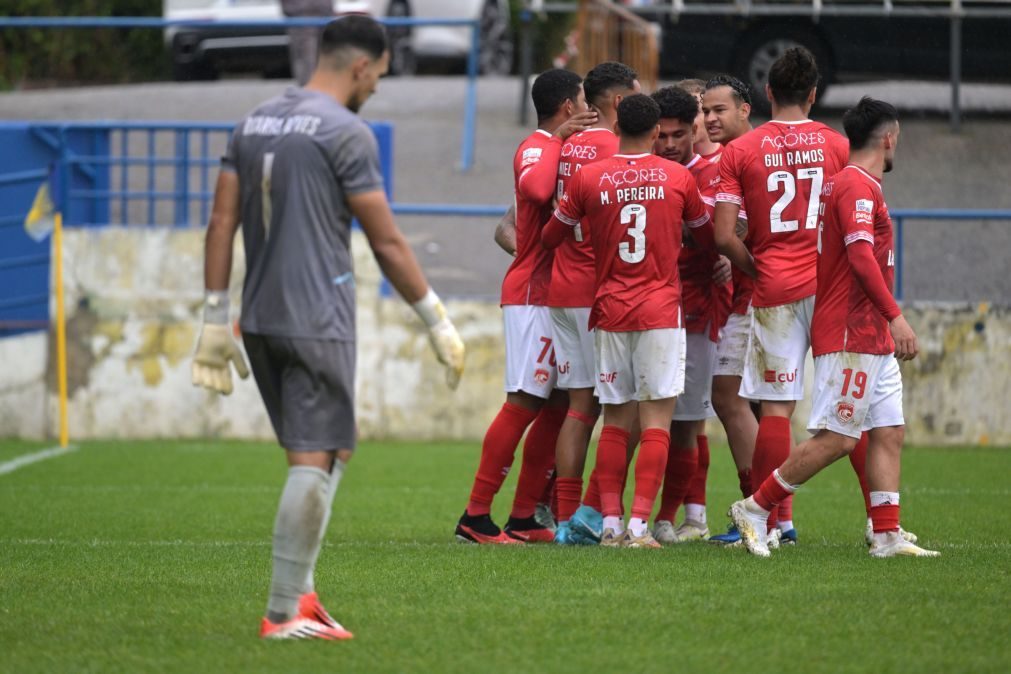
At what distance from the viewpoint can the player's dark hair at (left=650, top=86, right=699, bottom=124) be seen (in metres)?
7.97

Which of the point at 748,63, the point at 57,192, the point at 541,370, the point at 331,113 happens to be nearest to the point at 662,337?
the point at 541,370

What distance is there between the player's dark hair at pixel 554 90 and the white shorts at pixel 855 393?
1.99 metres

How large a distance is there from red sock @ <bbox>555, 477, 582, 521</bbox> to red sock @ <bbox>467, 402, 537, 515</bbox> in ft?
0.98

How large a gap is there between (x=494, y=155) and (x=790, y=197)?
12004 millimetres

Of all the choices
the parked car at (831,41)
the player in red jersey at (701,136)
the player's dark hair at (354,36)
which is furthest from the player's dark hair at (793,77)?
the parked car at (831,41)

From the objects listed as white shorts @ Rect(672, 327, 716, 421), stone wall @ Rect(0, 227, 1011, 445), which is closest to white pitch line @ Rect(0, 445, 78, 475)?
stone wall @ Rect(0, 227, 1011, 445)

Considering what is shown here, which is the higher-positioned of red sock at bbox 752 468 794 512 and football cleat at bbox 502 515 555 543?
red sock at bbox 752 468 794 512

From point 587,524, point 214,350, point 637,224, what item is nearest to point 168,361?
point 587,524

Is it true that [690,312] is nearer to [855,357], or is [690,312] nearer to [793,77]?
[855,357]

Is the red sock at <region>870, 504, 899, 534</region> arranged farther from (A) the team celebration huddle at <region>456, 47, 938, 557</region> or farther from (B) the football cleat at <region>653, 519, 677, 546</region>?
(B) the football cleat at <region>653, 519, 677, 546</region>

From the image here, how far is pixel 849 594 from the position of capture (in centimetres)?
616

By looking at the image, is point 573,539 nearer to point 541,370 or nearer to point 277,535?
point 541,370

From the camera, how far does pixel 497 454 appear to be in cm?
820

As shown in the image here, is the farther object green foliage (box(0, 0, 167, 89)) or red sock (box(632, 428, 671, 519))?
green foliage (box(0, 0, 167, 89))
